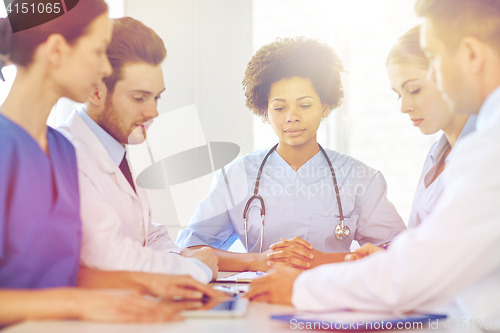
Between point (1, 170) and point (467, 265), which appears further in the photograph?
point (1, 170)

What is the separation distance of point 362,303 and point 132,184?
0.83 m

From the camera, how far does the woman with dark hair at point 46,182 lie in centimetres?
72

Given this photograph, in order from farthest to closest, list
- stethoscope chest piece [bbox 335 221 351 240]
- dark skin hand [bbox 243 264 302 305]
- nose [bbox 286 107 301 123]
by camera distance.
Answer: nose [bbox 286 107 301 123], stethoscope chest piece [bbox 335 221 351 240], dark skin hand [bbox 243 264 302 305]

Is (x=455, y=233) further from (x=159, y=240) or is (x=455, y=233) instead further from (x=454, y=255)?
(x=159, y=240)

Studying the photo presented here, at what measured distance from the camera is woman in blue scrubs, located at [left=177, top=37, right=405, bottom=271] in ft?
5.33

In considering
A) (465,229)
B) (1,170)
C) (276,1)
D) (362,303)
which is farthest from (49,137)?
(276,1)

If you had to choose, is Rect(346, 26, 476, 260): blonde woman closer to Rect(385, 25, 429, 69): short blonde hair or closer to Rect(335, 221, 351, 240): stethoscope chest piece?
Rect(385, 25, 429, 69): short blonde hair

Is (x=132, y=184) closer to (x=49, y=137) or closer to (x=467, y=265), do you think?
(x=49, y=137)

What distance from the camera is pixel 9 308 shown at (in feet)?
2.26

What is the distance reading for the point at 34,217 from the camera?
2.57 ft

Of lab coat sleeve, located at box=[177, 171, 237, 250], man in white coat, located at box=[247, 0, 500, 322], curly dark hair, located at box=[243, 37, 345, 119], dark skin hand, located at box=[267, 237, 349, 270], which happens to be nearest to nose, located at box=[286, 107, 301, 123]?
curly dark hair, located at box=[243, 37, 345, 119]

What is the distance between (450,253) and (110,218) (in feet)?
2.39

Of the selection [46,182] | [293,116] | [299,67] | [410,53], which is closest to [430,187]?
[410,53]

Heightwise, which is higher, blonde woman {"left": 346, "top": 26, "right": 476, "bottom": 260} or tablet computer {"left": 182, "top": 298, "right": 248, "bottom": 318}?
blonde woman {"left": 346, "top": 26, "right": 476, "bottom": 260}
